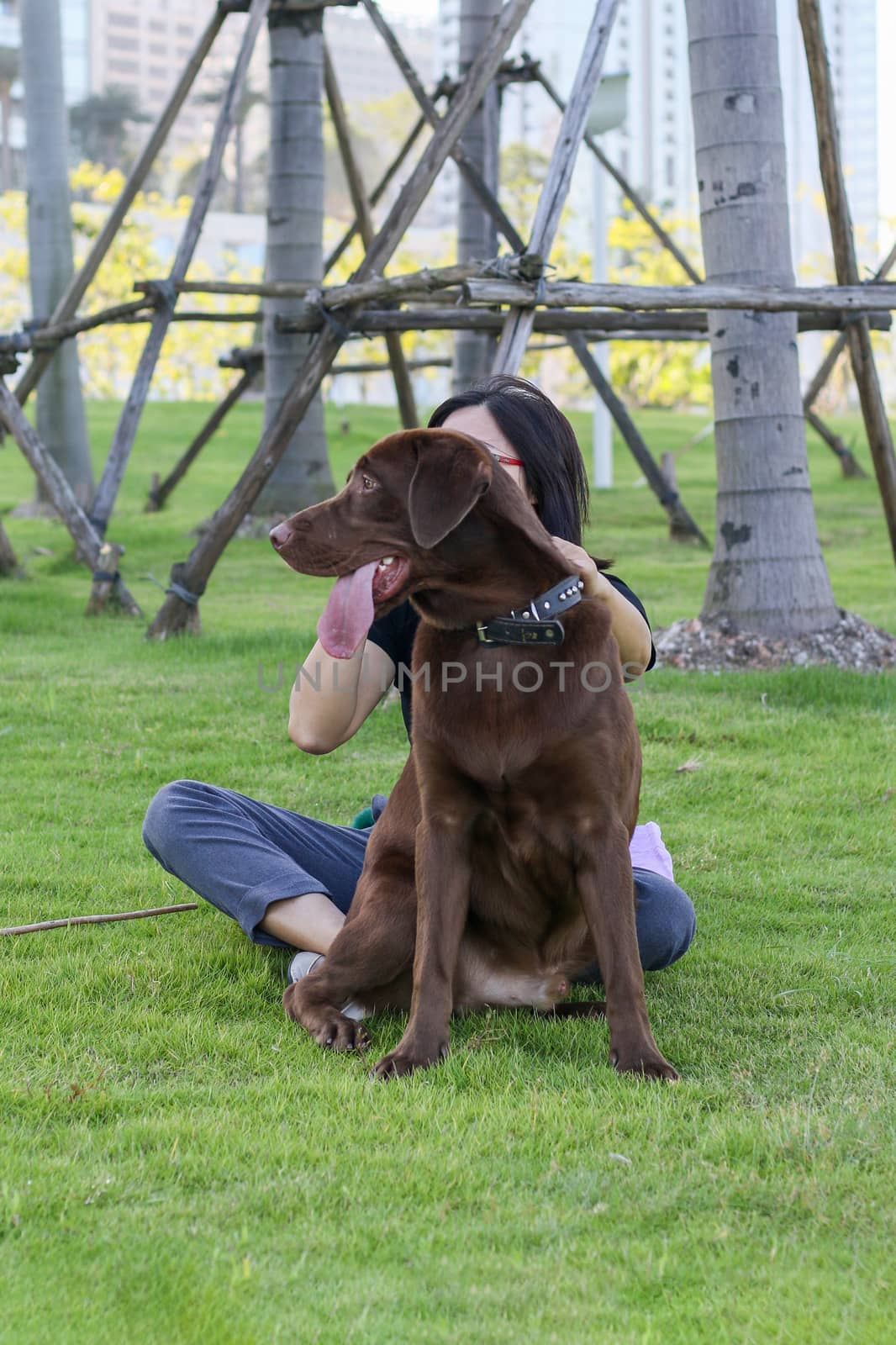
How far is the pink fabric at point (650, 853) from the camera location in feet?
12.6

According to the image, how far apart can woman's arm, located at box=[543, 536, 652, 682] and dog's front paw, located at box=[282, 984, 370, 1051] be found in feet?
3.41

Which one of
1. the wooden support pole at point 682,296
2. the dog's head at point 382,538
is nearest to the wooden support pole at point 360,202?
the wooden support pole at point 682,296

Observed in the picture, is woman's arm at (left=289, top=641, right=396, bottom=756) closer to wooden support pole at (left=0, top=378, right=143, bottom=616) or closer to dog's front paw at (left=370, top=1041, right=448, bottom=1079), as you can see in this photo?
dog's front paw at (left=370, top=1041, right=448, bottom=1079)

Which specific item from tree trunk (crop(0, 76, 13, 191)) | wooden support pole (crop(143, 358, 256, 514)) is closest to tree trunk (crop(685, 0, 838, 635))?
wooden support pole (crop(143, 358, 256, 514))

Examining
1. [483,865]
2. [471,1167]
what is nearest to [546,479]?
[483,865]

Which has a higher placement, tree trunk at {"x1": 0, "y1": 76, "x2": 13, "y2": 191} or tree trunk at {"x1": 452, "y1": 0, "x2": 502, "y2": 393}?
tree trunk at {"x1": 0, "y1": 76, "x2": 13, "y2": 191}

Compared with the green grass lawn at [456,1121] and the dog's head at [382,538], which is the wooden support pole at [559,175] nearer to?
the green grass lawn at [456,1121]

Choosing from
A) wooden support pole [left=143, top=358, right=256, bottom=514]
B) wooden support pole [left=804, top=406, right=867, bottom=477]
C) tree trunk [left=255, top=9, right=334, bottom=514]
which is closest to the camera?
tree trunk [left=255, top=9, right=334, bottom=514]

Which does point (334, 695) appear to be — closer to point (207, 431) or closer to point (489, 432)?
point (489, 432)

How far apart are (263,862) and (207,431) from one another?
32.0ft

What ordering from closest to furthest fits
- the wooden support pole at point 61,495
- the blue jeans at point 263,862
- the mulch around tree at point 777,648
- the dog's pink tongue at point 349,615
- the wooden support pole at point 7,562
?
the dog's pink tongue at point 349,615 < the blue jeans at point 263,862 < the mulch around tree at point 777,648 < the wooden support pole at point 61,495 < the wooden support pole at point 7,562

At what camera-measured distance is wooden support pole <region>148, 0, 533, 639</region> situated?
699 centimetres

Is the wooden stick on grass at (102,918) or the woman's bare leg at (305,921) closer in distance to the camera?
the woman's bare leg at (305,921)

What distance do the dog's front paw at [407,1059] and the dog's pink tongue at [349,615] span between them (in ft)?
2.72
